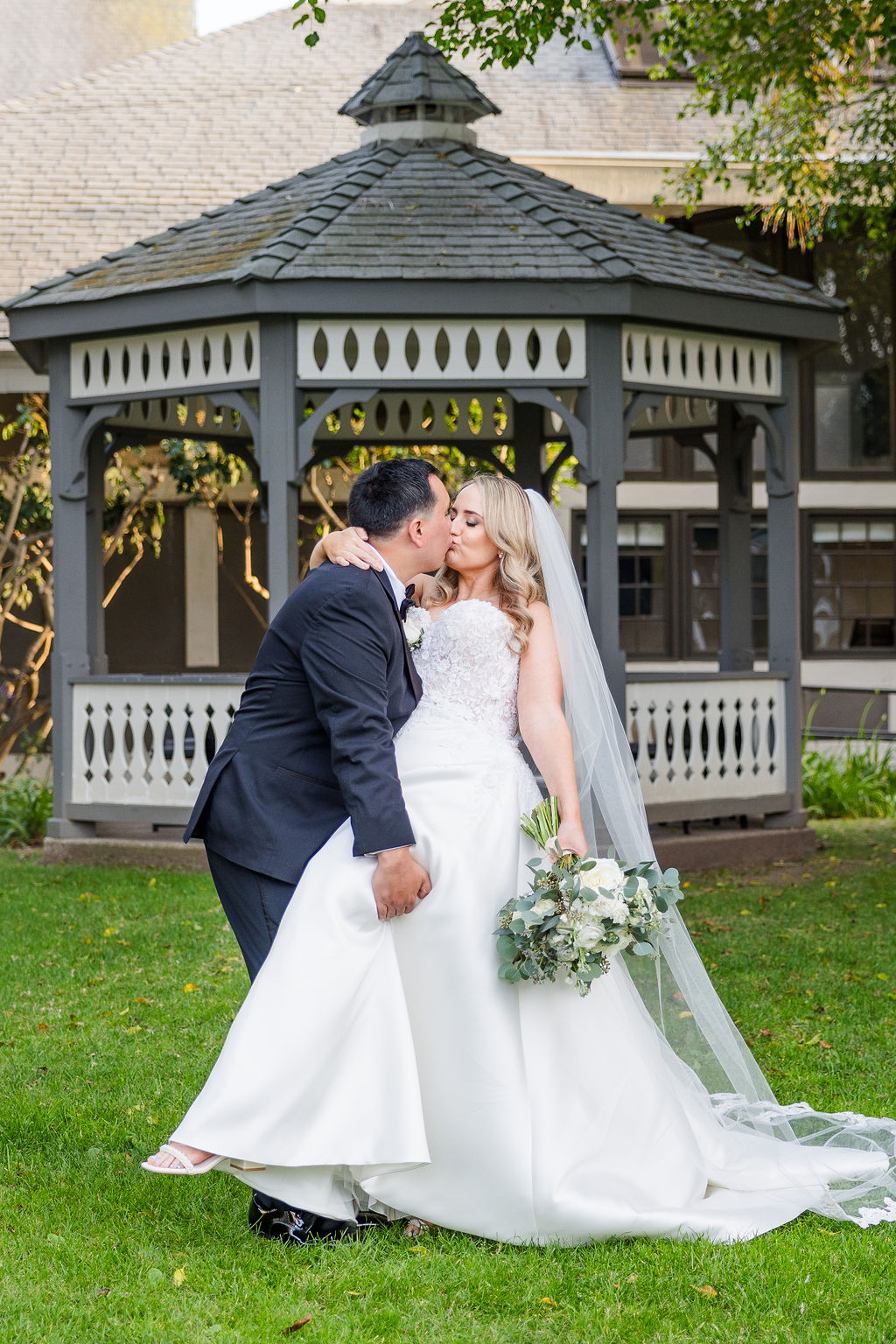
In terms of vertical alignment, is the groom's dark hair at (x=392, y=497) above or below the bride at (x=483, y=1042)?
above

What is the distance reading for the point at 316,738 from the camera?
415cm

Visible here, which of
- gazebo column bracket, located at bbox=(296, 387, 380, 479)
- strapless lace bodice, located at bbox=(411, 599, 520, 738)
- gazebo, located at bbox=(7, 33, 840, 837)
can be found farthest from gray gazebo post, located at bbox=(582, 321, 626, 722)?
strapless lace bodice, located at bbox=(411, 599, 520, 738)

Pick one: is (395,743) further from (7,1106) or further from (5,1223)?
(7,1106)

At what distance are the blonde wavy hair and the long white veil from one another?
7 cm

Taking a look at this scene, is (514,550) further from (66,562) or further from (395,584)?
(66,562)

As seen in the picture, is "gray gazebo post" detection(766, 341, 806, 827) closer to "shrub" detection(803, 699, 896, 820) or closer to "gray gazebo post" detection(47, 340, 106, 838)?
"shrub" detection(803, 699, 896, 820)

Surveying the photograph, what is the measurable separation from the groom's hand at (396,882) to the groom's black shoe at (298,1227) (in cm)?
86

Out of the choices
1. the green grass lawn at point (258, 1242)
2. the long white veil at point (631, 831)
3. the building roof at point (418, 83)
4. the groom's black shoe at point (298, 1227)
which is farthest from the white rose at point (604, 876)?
the building roof at point (418, 83)

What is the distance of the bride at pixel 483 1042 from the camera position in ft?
12.8

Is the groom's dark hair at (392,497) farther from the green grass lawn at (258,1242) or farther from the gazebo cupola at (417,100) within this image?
the gazebo cupola at (417,100)

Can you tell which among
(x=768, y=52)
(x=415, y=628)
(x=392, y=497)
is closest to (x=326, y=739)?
(x=415, y=628)

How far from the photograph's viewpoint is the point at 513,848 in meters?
4.22

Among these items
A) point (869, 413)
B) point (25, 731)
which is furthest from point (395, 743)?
point (869, 413)

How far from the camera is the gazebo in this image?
941 centimetres
